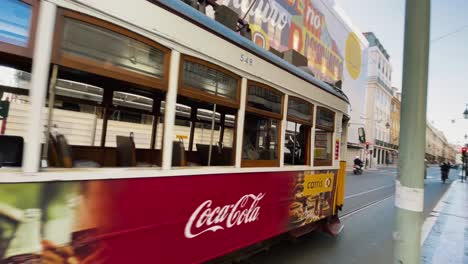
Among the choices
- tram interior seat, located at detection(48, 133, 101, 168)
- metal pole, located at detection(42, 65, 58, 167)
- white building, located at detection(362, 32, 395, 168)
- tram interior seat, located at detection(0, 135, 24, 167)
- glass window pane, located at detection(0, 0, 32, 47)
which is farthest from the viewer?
white building, located at detection(362, 32, 395, 168)

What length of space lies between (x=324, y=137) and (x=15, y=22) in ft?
14.2

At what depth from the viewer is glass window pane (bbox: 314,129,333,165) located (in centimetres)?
471

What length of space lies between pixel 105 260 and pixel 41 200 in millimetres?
624

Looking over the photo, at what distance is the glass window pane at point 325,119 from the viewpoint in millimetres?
4707

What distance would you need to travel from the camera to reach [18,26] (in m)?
1.68

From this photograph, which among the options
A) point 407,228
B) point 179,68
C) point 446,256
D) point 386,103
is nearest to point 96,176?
point 179,68

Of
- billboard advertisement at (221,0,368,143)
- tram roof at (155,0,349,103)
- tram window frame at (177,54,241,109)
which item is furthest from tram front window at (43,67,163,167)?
billboard advertisement at (221,0,368,143)

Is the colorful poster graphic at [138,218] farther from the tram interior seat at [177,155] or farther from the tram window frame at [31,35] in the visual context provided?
the tram window frame at [31,35]

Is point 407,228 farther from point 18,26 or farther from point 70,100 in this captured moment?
point 70,100

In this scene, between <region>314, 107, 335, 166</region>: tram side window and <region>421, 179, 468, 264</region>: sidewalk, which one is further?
<region>421, 179, 468, 264</region>: sidewalk

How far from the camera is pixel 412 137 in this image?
7.54ft

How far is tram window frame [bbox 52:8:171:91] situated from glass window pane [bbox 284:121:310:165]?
2.47 meters

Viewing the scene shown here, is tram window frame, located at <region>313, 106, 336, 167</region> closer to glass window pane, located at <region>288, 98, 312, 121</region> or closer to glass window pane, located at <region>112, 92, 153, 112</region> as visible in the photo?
glass window pane, located at <region>288, 98, 312, 121</region>

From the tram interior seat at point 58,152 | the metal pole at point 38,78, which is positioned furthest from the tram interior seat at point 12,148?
the metal pole at point 38,78
